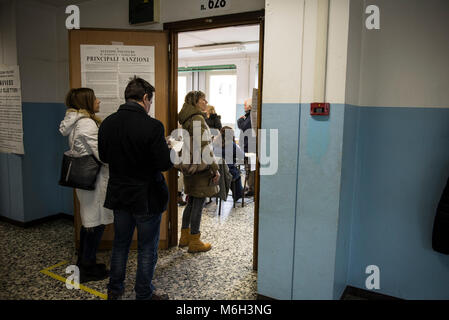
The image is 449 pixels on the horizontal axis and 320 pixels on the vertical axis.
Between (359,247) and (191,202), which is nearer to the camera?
(359,247)

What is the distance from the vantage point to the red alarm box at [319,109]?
1.94 m

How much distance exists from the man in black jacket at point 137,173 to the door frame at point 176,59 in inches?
33.7

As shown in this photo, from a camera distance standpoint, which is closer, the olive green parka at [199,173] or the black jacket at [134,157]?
the black jacket at [134,157]

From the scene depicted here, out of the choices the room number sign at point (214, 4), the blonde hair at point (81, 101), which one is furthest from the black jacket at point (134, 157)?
the room number sign at point (214, 4)

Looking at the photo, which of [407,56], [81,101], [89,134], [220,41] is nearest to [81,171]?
[89,134]

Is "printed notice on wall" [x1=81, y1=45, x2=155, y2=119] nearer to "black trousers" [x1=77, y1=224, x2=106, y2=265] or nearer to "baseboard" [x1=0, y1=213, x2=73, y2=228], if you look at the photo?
"black trousers" [x1=77, y1=224, x2=106, y2=265]

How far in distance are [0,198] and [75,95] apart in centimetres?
224

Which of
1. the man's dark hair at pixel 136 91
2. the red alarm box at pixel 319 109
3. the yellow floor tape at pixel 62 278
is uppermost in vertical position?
the man's dark hair at pixel 136 91

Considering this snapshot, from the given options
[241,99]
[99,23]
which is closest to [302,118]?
[99,23]

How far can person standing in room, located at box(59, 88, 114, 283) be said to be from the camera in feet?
7.98

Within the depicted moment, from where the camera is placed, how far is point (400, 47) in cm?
213

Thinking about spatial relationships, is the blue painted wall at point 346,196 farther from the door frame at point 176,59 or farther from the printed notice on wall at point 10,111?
the printed notice on wall at point 10,111

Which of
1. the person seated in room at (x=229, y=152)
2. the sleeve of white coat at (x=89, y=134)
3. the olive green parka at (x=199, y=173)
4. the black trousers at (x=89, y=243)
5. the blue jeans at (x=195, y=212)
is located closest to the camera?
the sleeve of white coat at (x=89, y=134)
